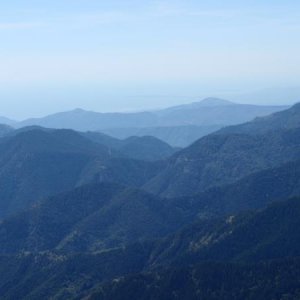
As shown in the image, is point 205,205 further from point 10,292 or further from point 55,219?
point 10,292

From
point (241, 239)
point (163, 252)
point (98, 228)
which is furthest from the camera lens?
point (98, 228)

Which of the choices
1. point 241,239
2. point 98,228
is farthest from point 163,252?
point 98,228

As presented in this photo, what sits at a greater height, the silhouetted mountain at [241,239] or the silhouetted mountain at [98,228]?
the silhouetted mountain at [241,239]

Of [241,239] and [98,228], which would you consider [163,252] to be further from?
[98,228]

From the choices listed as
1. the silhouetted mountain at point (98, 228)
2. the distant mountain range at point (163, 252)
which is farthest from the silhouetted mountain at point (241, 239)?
the silhouetted mountain at point (98, 228)

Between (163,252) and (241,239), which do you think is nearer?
(241,239)

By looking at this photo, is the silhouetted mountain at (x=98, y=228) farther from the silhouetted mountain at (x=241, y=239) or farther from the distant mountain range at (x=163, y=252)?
the silhouetted mountain at (x=241, y=239)

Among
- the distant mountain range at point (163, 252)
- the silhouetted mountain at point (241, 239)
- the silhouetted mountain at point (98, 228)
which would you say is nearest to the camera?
the distant mountain range at point (163, 252)

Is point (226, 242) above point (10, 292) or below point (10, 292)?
above

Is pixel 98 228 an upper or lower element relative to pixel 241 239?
lower

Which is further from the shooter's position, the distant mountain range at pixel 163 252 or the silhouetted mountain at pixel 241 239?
the silhouetted mountain at pixel 241 239

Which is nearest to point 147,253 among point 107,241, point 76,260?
point 76,260
